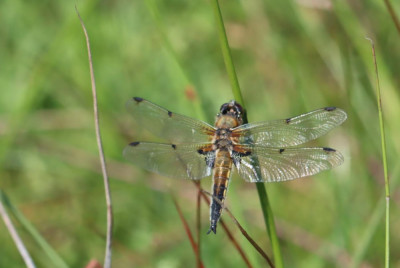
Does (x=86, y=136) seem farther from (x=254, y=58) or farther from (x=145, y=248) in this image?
(x=254, y=58)

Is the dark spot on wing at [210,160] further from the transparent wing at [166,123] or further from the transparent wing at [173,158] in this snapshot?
the transparent wing at [166,123]

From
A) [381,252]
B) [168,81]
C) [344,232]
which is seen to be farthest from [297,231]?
[168,81]

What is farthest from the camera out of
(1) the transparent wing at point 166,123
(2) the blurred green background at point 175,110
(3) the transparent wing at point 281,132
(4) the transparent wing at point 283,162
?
(2) the blurred green background at point 175,110

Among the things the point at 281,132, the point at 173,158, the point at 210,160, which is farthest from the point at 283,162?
the point at 173,158

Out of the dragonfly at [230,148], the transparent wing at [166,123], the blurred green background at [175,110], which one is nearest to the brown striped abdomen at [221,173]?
the dragonfly at [230,148]

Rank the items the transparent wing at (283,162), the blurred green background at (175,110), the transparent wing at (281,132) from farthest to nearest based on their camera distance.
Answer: the blurred green background at (175,110) < the transparent wing at (281,132) < the transparent wing at (283,162)

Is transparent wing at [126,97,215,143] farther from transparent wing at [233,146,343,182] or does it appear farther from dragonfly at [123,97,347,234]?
transparent wing at [233,146,343,182]
